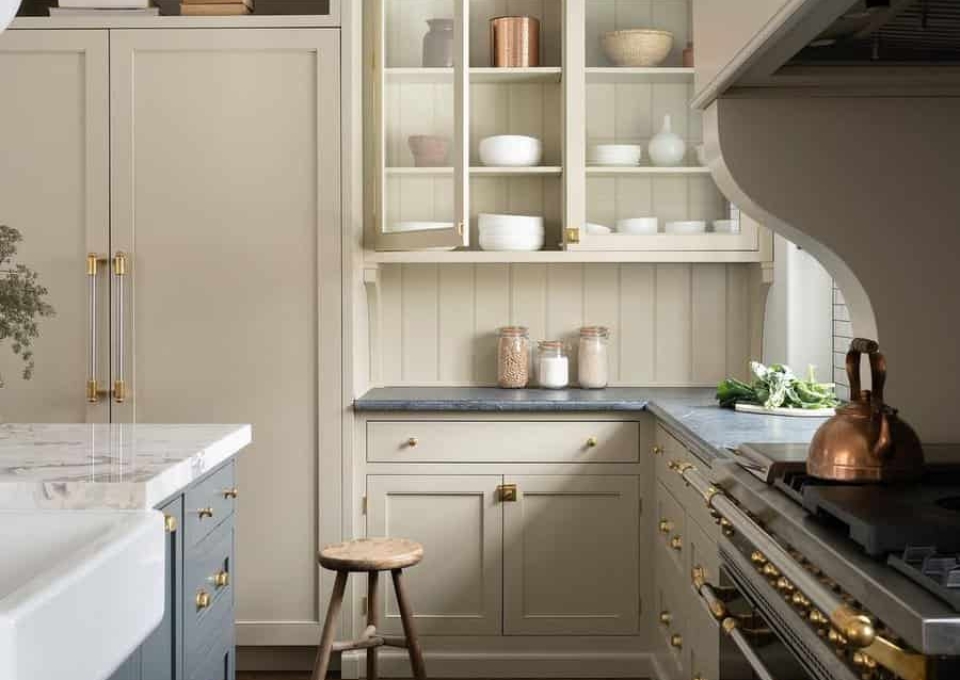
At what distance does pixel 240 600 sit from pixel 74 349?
3.08 feet

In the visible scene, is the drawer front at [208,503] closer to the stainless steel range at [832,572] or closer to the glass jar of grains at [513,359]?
the stainless steel range at [832,572]

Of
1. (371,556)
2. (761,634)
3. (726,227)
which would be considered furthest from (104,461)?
(726,227)

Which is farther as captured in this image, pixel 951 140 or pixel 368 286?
pixel 368 286

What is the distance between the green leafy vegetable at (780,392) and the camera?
333cm

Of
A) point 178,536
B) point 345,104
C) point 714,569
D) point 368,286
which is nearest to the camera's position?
point 178,536

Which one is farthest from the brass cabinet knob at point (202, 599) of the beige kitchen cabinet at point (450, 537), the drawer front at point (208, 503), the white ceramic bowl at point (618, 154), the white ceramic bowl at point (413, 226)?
the white ceramic bowl at point (618, 154)

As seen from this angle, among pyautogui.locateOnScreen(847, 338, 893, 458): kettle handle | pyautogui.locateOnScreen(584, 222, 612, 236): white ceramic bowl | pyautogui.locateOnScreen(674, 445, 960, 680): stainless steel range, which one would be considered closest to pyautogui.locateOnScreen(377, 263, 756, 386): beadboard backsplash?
pyautogui.locateOnScreen(584, 222, 612, 236): white ceramic bowl

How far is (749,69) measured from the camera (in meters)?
1.76

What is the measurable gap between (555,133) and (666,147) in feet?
1.45

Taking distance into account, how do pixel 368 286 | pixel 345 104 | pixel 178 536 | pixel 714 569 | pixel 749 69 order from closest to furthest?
1. pixel 749 69
2. pixel 178 536
3. pixel 714 569
4. pixel 345 104
5. pixel 368 286

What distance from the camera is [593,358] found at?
4078 millimetres

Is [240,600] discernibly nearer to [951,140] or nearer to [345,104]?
[345,104]

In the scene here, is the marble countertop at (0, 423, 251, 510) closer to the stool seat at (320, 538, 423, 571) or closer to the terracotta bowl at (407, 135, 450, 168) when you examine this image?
the stool seat at (320, 538, 423, 571)

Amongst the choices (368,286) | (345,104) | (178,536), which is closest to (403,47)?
(345,104)
